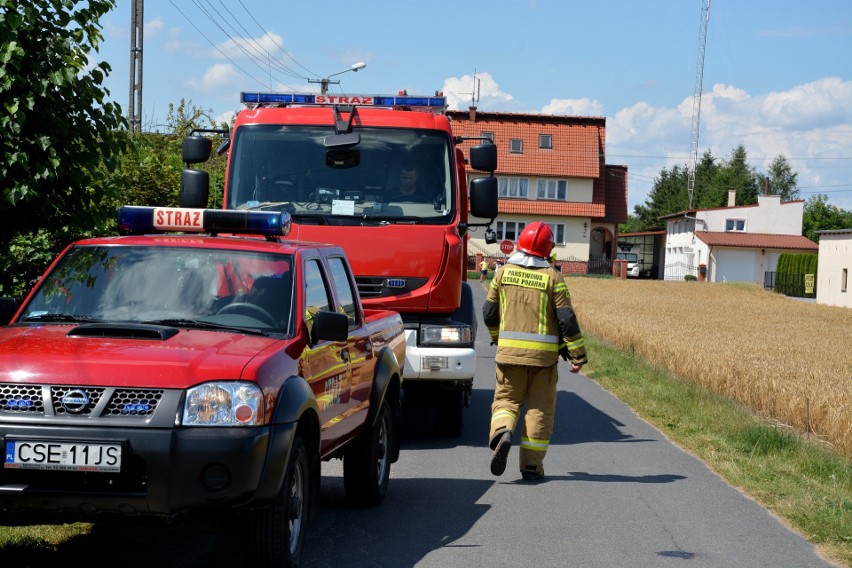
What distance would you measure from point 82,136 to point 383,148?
4.10 metres

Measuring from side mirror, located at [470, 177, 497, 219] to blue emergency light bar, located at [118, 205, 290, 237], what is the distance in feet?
14.1

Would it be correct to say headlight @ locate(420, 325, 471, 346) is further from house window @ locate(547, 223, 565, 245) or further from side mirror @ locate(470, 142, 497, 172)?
house window @ locate(547, 223, 565, 245)

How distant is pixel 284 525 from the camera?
559 centimetres

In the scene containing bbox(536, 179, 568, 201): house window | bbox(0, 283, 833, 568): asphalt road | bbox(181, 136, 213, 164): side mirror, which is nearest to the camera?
bbox(0, 283, 833, 568): asphalt road

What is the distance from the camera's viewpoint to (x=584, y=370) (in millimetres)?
19172

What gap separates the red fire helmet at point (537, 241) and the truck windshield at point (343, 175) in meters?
1.93

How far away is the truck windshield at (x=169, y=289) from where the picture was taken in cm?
622

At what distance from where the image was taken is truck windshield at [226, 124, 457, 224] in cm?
1104

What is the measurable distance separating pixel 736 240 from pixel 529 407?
76.3 meters

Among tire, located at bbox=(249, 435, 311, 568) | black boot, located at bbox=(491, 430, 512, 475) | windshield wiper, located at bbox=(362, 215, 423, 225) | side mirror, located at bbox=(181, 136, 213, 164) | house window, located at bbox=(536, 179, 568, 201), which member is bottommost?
black boot, located at bbox=(491, 430, 512, 475)

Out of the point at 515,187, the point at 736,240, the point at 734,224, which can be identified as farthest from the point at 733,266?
the point at 515,187

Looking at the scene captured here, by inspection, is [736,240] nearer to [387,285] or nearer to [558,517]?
[387,285]

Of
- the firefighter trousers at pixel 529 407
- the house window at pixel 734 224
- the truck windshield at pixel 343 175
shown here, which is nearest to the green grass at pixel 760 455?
the firefighter trousers at pixel 529 407

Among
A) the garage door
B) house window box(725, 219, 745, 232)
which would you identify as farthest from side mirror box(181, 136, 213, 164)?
house window box(725, 219, 745, 232)
